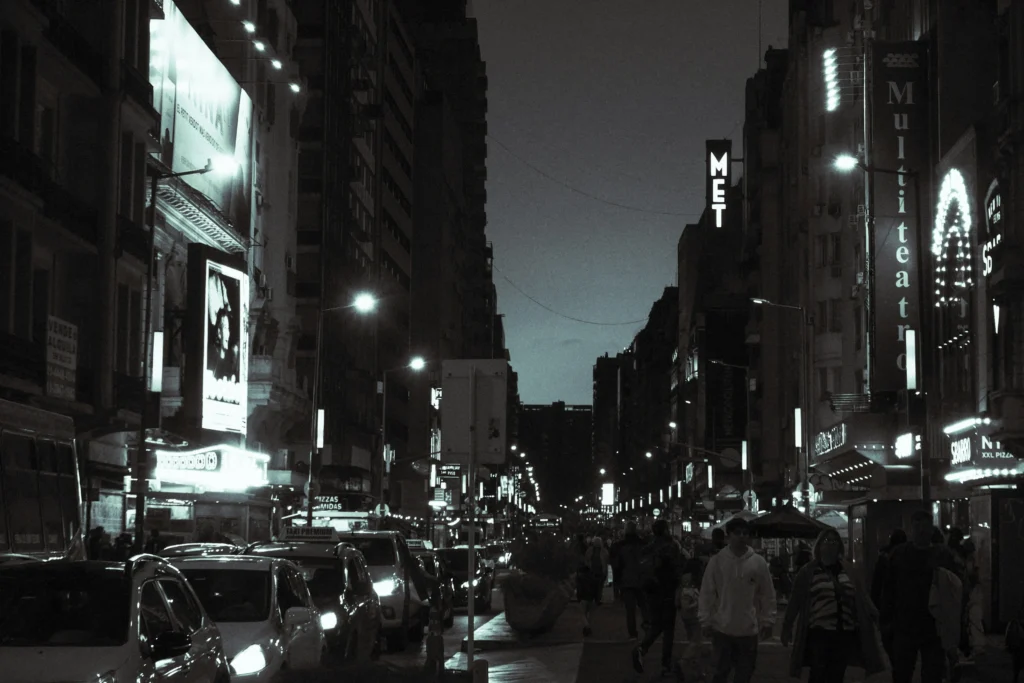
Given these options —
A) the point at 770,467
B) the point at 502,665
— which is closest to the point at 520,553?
the point at 502,665

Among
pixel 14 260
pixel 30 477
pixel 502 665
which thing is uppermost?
pixel 14 260

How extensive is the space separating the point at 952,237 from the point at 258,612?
2779cm

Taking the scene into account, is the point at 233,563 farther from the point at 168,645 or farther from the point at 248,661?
the point at 168,645

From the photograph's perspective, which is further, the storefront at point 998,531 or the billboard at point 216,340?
the billboard at point 216,340

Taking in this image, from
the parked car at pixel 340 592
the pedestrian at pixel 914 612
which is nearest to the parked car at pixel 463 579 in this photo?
the parked car at pixel 340 592

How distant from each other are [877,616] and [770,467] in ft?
249

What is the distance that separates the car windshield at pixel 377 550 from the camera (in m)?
26.1

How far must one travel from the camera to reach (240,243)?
51219mm

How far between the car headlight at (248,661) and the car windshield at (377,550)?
1163 cm

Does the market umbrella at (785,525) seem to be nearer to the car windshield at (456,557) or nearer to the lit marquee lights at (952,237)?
the lit marquee lights at (952,237)

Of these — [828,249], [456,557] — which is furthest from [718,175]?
[456,557]

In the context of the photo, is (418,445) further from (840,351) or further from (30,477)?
(30,477)

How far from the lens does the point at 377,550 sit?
2627 cm

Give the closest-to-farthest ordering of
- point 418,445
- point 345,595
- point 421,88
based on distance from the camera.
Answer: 1. point 345,595
2. point 418,445
3. point 421,88
